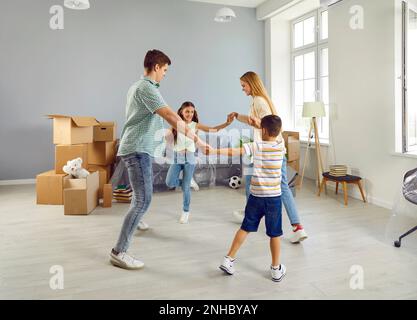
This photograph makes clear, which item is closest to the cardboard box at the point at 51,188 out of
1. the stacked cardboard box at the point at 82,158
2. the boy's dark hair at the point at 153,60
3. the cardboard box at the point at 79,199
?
the stacked cardboard box at the point at 82,158

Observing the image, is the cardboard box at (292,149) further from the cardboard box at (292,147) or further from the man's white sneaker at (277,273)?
the man's white sneaker at (277,273)

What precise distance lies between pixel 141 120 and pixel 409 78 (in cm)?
279

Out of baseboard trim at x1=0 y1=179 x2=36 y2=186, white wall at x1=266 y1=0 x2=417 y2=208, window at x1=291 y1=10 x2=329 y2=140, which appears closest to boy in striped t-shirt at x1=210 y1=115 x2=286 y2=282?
white wall at x1=266 y1=0 x2=417 y2=208

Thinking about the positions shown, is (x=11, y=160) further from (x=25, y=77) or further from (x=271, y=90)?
(x=271, y=90)

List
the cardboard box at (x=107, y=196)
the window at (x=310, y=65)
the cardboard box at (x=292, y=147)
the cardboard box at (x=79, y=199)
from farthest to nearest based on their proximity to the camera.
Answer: the window at (x=310, y=65)
the cardboard box at (x=292, y=147)
the cardboard box at (x=107, y=196)
the cardboard box at (x=79, y=199)

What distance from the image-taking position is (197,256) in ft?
9.19

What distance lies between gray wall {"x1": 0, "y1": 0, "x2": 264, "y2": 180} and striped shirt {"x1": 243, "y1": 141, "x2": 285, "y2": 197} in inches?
163

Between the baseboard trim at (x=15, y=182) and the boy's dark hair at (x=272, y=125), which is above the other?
the boy's dark hair at (x=272, y=125)

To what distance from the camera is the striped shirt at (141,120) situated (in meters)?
2.40

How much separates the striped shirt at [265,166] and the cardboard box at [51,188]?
9.23ft

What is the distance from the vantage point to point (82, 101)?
5.94m

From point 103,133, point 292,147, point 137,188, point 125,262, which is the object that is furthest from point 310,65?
point 125,262

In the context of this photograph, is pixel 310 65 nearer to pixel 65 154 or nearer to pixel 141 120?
pixel 65 154
